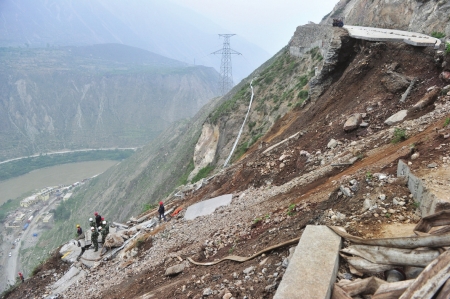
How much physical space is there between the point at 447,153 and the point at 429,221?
2.78m

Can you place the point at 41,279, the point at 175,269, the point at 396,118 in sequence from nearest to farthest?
the point at 175,269 → the point at 396,118 → the point at 41,279

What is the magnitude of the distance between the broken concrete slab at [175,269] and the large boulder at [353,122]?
7.69 m

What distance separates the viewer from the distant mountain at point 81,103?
126 meters

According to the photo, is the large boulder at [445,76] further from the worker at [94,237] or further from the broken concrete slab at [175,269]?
the worker at [94,237]

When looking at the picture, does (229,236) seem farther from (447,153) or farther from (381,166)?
(447,153)

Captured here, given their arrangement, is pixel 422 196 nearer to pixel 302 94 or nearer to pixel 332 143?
pixel 332 143

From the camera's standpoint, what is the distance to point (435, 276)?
3422 millimetres

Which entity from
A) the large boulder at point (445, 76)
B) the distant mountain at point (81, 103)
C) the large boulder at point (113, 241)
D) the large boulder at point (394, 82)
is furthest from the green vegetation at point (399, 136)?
the distant mountain at point (81, 103)

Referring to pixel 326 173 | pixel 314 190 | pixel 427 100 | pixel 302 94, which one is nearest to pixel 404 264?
pixel 314 190

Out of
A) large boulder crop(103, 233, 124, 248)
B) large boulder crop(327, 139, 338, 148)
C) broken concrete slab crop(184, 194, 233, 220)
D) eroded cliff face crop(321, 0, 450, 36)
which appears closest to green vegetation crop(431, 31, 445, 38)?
eroded cliff face crop(321, 0, 450, 36)

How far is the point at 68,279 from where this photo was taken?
1358cm

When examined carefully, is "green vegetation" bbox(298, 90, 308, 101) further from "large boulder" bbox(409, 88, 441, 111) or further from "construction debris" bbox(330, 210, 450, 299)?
"construction debris" bbox(330, 210, 450, 299)

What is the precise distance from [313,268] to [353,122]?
8.70 meters

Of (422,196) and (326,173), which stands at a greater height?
(422,196)
